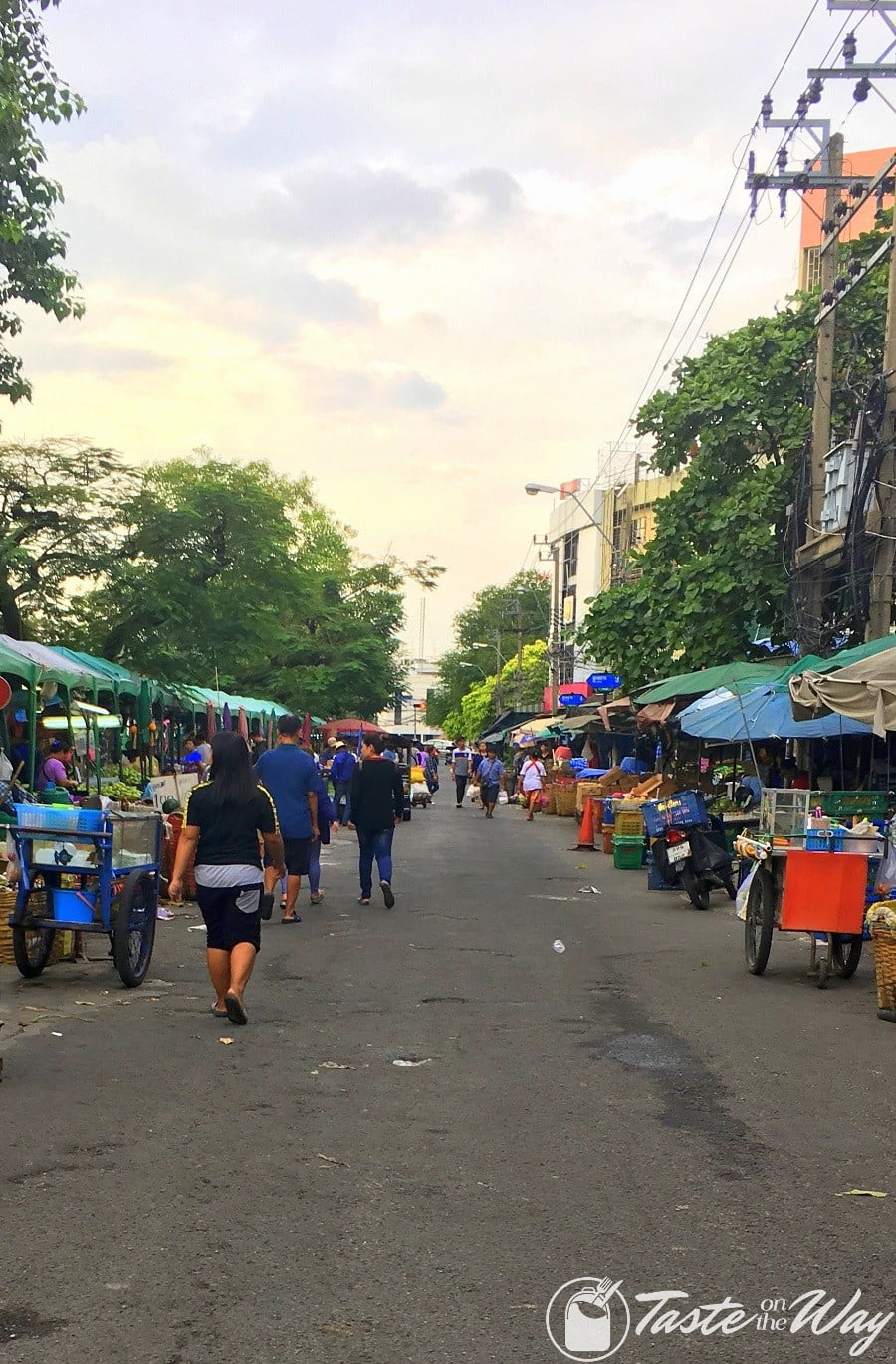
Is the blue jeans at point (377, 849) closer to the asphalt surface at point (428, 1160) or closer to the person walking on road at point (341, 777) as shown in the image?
the asphalt surface at point (428, 1160)

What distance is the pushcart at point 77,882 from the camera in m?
10.0

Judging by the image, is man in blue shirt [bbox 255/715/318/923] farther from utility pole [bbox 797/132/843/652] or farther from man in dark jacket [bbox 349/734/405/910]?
utility pole [bbox 797/132/843/652]

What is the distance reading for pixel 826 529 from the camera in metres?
22.3

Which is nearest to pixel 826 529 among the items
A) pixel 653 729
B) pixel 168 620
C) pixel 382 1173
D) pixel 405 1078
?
pixel 653 729

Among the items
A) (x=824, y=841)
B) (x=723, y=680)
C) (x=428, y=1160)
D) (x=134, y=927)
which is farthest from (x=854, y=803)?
(x=428, y=1160)

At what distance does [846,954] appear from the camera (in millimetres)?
11352

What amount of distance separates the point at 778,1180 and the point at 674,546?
23.7m

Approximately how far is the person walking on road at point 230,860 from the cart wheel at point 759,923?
4.25 metres

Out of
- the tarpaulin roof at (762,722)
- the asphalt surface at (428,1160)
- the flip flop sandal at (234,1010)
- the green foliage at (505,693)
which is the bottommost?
the asphalt surface at (428,1160)

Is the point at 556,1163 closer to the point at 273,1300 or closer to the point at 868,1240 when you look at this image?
the point at 868,1240

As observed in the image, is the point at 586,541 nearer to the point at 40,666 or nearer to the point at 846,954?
the point at 40,666

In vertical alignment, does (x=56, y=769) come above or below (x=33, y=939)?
above

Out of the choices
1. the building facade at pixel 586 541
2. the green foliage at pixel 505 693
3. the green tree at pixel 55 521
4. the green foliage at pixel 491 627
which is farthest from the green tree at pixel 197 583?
the green foliage at pixel 491 627

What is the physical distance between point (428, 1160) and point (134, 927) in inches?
197
